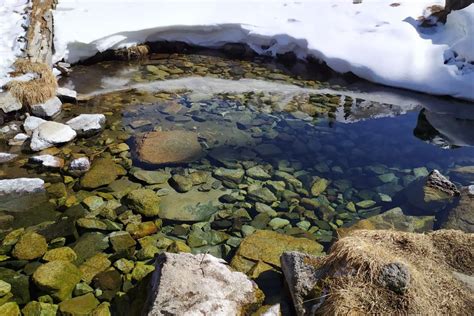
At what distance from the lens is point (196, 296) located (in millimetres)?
2814

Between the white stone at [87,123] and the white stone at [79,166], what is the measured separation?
0.98 metres

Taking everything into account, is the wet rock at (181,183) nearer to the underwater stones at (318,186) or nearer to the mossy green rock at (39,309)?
the underwater stones at (318,186)

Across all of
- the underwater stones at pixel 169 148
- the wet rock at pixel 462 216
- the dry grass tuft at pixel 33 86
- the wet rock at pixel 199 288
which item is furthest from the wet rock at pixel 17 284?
the wet rock at pixel 462 216

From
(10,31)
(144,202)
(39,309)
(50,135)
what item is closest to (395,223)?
(144,202)

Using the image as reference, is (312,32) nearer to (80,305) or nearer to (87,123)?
(87,123)

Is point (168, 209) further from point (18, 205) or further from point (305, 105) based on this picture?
point (305, 105)

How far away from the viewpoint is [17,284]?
3328 millimetres

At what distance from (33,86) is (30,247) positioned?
365 centimetres

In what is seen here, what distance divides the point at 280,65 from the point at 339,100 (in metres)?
2.29

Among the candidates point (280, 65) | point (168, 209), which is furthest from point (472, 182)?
point (280, 65)

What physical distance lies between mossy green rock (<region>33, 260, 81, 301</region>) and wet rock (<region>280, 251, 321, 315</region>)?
1.71 m

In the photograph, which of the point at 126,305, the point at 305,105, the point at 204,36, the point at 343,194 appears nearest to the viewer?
the point at 126,305

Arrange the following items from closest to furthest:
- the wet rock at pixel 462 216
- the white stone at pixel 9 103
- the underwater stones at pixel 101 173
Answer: the wet rock at pixel 462 216, the underwater stones at pixel 101 173, the white stone at pixel 9 103

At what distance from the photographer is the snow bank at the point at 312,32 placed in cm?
810
